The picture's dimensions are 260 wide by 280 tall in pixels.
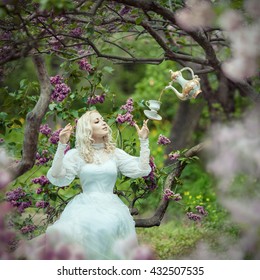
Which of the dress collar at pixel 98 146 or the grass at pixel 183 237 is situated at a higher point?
the dress collar at pixel 98 146

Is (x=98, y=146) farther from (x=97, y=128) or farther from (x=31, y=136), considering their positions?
(x=31, y=136)

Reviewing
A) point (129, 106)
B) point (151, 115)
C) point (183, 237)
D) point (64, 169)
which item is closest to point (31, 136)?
point (64, 169)

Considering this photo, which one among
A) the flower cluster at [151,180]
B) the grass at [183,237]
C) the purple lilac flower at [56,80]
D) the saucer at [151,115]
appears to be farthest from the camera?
the grass at [183,237]

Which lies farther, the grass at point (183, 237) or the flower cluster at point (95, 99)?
the grass at point (183, 237)

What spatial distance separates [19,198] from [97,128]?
37.9 inches

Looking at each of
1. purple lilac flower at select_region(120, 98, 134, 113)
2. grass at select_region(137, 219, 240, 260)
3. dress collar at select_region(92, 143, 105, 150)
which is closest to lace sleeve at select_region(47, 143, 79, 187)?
dress collar at select_region(92, 143, 105, 150)

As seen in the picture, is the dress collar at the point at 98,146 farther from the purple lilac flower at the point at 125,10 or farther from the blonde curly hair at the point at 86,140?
the purple lilac flower at the point at 125,10

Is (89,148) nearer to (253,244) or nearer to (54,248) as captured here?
(54,248)

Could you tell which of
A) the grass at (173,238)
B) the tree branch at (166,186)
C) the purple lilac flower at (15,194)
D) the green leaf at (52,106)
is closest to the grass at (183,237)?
the grass at (173,238)

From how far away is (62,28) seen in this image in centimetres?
407

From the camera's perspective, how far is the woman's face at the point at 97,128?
3.62 m

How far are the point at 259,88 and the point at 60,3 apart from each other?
343cm

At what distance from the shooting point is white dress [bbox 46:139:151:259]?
11.0 feet

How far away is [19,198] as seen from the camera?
14.1ft
